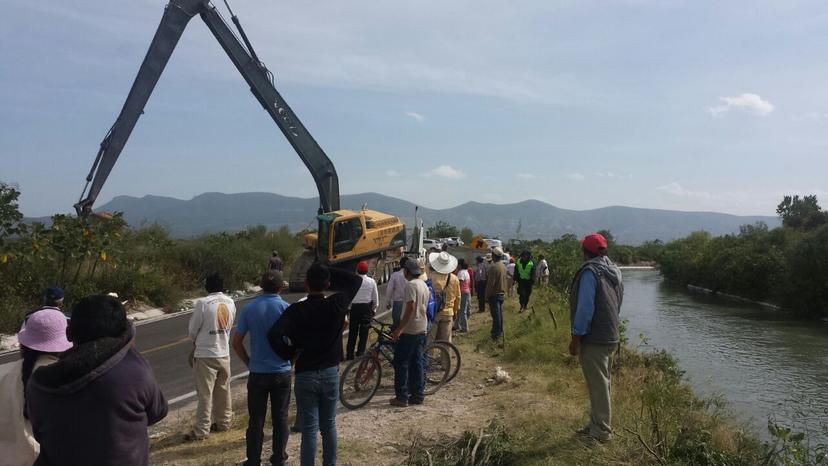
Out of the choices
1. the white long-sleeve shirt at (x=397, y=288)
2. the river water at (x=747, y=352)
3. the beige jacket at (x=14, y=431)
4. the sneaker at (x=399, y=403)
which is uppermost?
the white long-sleeve shirt at (x=397, y=288)

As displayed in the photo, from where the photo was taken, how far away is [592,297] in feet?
17.3

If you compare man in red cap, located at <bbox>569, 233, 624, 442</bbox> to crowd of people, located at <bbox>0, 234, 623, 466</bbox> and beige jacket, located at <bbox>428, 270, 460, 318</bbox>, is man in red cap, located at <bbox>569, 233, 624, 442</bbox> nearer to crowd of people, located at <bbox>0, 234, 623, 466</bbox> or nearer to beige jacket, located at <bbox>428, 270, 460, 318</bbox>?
crowd of people, located at <bbox>0, 234, 623, 466</bbox>

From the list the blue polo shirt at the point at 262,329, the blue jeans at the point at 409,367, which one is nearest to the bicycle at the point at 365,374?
the blue jeans at the point at 409,367

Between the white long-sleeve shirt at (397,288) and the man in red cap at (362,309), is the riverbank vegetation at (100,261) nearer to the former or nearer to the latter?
the man in red cap at (362,309)

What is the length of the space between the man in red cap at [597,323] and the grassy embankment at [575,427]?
0.30 metres

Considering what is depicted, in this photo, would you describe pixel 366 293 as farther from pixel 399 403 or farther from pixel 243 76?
pixel 243 76

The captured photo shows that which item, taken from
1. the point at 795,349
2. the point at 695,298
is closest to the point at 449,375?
the point at 795,349

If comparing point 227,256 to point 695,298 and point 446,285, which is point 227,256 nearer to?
point 446,285

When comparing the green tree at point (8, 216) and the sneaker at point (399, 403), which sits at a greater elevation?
the green tree at point (8, 216)

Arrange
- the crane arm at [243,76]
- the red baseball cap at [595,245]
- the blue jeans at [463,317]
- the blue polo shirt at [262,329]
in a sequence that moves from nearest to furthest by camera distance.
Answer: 1. the blue polo shirt at [262,329]
2. the red baseball cap at [595,245]
3. the blue jeans at [463,317]
4. the crane arm at [243,76]

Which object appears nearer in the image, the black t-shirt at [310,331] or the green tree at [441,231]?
the black t-shirt at [310,331]

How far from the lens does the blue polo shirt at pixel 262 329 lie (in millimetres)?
4977

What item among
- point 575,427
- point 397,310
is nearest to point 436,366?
point 397,310

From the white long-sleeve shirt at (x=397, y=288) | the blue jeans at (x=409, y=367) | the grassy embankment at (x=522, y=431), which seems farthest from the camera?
the white long-sleeve shirt at (x=397, y=288)
